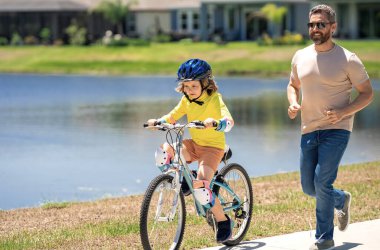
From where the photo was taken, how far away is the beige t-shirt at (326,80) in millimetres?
7660

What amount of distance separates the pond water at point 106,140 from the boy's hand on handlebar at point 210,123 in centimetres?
641

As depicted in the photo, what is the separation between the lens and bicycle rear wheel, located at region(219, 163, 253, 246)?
842 cm

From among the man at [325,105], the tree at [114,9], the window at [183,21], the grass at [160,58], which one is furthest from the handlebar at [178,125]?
the window at [183,21]

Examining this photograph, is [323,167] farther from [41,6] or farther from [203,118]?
[41,6]

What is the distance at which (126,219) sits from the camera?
32.8 feet

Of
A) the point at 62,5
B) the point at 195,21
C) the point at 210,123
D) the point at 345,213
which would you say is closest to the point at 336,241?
the point at 345,213

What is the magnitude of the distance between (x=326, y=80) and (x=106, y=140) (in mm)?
Result: 14394

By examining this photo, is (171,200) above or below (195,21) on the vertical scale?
above

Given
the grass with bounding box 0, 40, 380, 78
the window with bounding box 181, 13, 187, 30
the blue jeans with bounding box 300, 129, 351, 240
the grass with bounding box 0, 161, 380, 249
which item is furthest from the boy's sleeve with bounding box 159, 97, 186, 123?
the window with bounding box 181, 13, 187, 30

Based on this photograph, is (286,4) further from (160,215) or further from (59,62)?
(160,215)

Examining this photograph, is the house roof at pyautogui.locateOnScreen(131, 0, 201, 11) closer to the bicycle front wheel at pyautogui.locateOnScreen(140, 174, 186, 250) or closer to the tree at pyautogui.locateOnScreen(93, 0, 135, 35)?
the tree at pyautogui.locateOnScreen(93, 0, 135, 35)

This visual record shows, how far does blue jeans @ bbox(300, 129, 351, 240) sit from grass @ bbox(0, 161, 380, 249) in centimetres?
55

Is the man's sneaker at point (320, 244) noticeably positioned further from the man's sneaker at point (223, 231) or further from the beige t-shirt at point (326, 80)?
the beige t-shirt at point (326, 80)

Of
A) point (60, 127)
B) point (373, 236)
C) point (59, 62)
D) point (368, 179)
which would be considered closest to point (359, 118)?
point (60, 127)
